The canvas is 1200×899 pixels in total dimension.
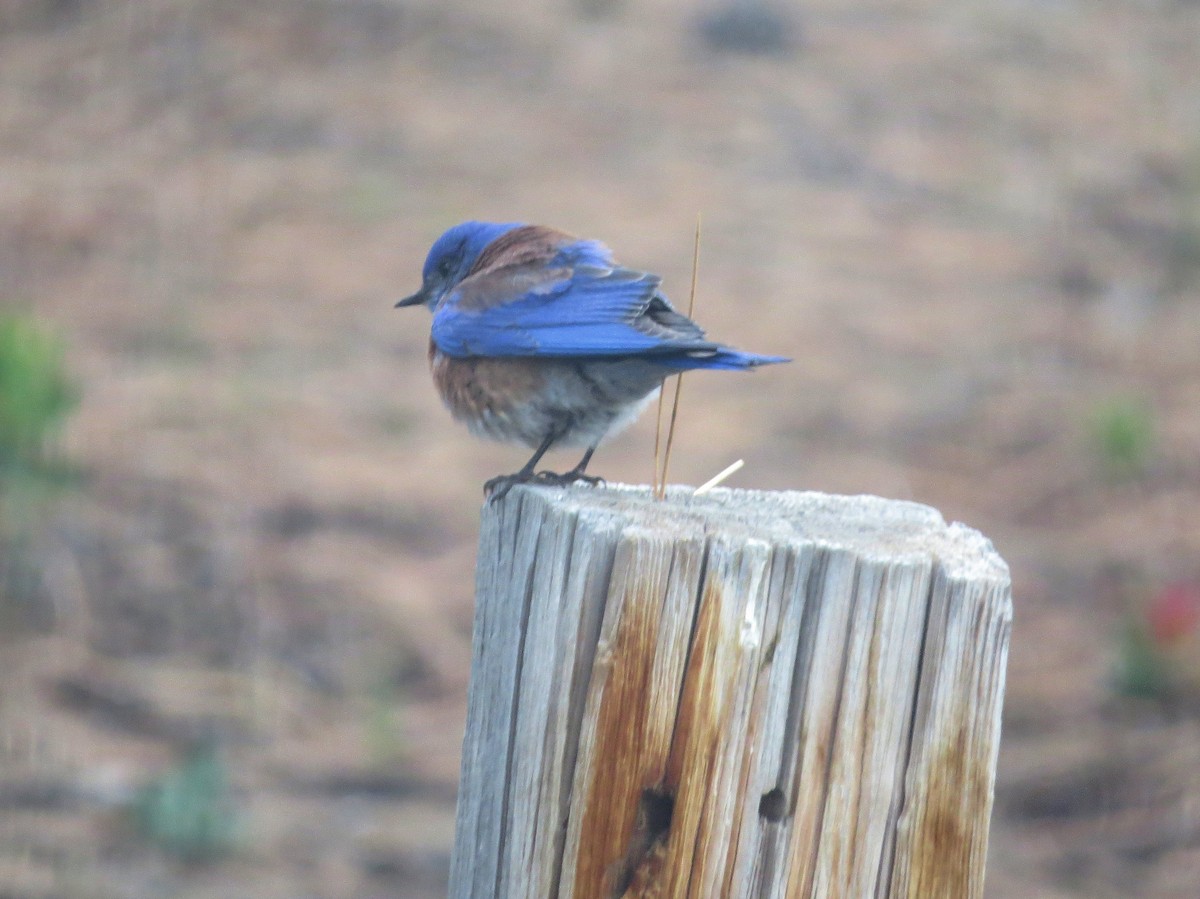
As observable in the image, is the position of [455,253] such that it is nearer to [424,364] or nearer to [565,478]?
[565,478]

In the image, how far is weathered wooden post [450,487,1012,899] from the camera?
1.83 metres

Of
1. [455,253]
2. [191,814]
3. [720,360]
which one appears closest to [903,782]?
[720,360]

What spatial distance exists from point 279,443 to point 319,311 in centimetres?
126

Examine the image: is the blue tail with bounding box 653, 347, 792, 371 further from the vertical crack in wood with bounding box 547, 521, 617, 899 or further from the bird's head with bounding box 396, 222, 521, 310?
the bird's head with bounding box 396, 222, 521, 310

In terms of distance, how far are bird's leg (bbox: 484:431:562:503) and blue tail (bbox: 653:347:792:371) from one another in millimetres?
364

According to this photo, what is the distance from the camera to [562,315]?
3303 millimetres

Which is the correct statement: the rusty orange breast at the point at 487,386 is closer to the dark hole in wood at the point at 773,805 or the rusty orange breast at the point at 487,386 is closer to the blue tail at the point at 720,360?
the blue tail at the point at 720,360

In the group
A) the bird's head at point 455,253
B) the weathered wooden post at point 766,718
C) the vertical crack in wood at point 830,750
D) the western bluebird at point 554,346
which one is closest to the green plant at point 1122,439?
the bird's head at point 455,253

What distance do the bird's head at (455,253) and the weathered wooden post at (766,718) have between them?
7.49 feet

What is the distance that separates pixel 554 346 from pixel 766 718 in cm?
155

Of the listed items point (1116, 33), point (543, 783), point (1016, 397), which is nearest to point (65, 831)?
point (543, 783)

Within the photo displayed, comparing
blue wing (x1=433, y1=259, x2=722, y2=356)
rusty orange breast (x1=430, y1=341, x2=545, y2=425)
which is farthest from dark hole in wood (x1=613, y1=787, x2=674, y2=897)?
rusty orange breast (x1=430, y1=341, x2=545, y2=425)

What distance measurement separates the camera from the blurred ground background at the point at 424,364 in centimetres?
464

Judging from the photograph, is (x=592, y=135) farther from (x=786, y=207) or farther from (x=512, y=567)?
(x=512, y=567)
